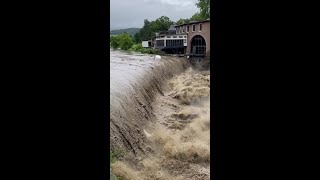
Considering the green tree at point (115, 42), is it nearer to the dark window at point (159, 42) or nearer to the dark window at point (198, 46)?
the dark window at point (159, 42)

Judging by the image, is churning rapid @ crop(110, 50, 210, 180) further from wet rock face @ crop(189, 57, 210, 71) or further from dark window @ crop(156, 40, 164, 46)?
dark window @ crop(156, 40, 164, 46)

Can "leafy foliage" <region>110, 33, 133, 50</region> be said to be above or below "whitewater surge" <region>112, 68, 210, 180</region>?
above

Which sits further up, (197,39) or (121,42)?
(121,42)

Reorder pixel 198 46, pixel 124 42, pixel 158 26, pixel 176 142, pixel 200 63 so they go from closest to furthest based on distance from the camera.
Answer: pixel 176 142
pixel 200 63
pixel 198 46
pixel 124 42
pixel 158 26

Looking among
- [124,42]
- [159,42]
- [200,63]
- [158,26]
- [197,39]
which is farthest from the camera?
[158,26]

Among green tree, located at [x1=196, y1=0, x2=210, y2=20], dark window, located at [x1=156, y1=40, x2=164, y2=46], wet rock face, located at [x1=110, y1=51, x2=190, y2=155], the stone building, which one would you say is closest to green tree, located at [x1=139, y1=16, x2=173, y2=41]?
green tree, located at [x1=196, y1=0, x2=210, y2=20]

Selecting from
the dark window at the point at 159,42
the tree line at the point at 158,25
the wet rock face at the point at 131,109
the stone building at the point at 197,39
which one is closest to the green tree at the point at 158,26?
the tree line at the point at 158,25

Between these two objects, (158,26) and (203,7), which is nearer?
(203,7)

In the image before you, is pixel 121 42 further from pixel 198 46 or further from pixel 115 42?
pixel 198 46

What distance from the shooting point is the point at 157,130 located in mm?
12609

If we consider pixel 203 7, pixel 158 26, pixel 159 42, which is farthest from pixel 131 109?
pixel 158 26

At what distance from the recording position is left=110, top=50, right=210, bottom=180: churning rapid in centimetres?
907
